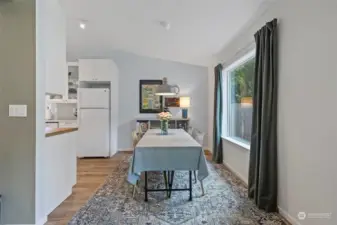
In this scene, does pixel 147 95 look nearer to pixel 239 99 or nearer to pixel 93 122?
pixel 93 122

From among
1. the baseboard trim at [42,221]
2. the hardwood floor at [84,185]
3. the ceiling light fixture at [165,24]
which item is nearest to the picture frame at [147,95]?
the hardwood floor at [84,185]

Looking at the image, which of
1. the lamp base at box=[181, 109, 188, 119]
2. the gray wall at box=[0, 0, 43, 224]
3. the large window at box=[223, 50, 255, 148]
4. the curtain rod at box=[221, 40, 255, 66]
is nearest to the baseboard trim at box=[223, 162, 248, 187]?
the large window at box=[223, 50, 255, 148]

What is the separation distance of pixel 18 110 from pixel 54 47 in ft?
3.19

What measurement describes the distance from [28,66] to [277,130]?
2.65 meters

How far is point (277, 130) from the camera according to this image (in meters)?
3.24

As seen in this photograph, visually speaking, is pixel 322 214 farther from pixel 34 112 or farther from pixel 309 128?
pixel 34 112

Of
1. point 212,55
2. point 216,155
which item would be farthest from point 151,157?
point 212,55

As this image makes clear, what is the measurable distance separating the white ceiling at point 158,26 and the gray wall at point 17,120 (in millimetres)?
1719

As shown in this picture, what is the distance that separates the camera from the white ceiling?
3915 millimetres

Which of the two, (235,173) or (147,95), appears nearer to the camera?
(235,173)

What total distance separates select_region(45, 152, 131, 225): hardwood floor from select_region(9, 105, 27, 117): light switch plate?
1138mm

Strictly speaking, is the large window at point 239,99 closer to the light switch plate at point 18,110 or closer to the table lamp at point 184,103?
the table lamp at point 184,103

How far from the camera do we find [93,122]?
6953 mm

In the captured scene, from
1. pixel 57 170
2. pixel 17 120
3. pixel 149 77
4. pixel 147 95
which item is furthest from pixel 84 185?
pixel 149 77
